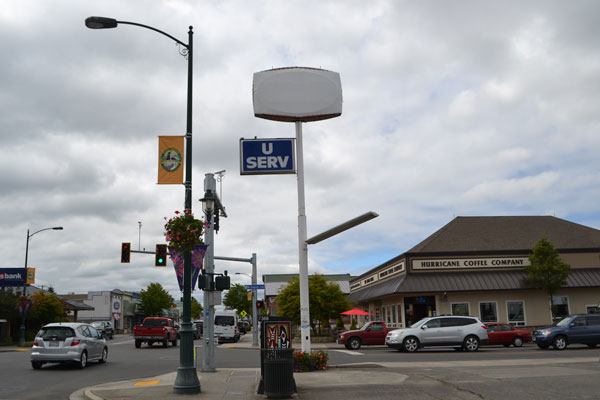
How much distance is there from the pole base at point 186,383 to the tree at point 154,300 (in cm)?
9332

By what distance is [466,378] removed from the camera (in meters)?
15.4

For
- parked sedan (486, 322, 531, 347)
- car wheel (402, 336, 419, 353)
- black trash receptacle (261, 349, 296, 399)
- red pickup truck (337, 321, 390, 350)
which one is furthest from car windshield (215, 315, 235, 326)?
black trash receptacle (261, 349, 296, 399)

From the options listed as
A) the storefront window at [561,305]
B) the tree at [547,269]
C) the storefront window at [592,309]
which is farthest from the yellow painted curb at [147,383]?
the storefront window at [592,309]

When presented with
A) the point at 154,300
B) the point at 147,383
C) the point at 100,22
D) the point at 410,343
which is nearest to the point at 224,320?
the point at 410,343

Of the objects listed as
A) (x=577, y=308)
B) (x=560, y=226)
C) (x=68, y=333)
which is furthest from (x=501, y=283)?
(x=68, y=333)

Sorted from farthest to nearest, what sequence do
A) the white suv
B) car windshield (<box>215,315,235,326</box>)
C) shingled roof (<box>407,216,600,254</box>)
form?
car windshield (<box>215,315,235,326</box>) → shingled roof (<box>407,216,600,254</box>) → the white suv

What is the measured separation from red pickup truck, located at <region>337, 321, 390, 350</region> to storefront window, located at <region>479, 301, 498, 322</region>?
32.2 feet

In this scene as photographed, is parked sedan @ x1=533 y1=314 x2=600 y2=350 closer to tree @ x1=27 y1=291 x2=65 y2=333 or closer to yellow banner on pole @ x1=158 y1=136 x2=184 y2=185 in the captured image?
yellow banner on pole @ x1=158 y1=136 x2=184 y2=185

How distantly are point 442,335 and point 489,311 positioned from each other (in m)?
13.9

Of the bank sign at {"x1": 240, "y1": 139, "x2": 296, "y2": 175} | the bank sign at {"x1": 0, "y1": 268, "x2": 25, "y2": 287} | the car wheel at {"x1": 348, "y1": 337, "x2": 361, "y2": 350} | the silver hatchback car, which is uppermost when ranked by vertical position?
the bank sign at {"x1": 240, "y1": 139, "x2": 296, "y2": 175}

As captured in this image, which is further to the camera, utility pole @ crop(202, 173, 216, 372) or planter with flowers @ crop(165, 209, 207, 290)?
utility pole @ crop(202, 173, 216, 372)

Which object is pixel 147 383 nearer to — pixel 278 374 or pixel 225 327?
pixel 278 374

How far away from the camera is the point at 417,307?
1594 inches

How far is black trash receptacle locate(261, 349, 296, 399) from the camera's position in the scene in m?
12.3
